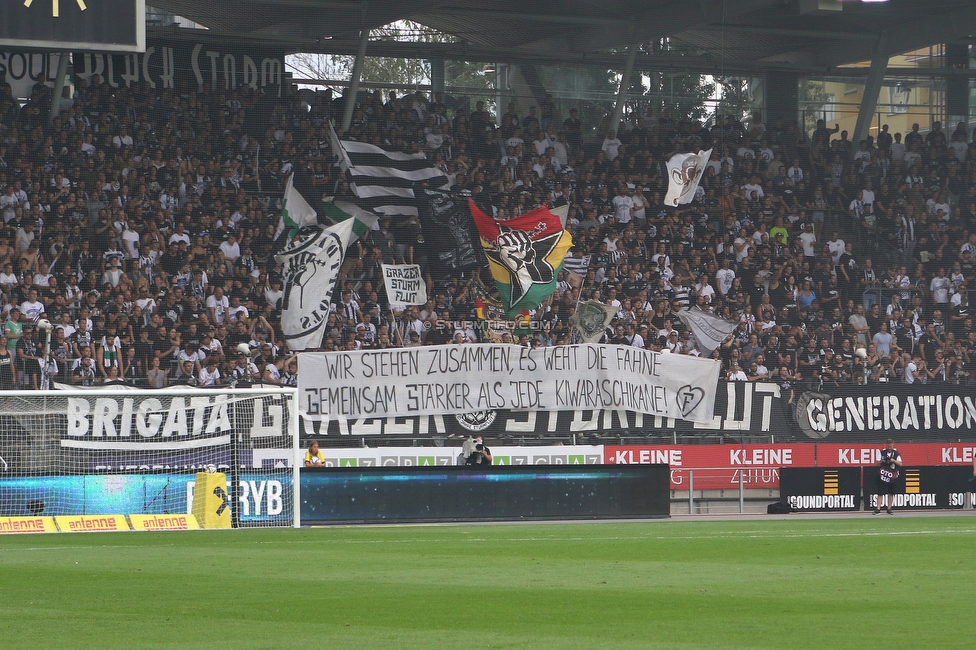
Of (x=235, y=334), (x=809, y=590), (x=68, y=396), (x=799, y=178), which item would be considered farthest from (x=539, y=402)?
(x=809, y=590)

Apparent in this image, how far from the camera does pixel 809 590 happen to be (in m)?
10.5

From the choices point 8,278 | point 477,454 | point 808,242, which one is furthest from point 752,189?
point 8,278

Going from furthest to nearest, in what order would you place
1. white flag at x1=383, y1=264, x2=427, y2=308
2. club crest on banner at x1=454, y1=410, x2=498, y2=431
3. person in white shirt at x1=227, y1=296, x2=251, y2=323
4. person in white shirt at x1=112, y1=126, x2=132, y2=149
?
white flag at x1=383, y1=264, x2=427, y2=308
person in white shirt at x1=112, y1=126, x2=132, y2=149
person in white shirt at x1=227, y1=296, x2=251, y2=323
club crest on banner at x1=454, y1=410, x2=498, y2=431

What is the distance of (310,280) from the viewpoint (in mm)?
27797

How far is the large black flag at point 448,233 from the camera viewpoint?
99.7 feet

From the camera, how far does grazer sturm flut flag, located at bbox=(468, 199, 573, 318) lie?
2952 cm

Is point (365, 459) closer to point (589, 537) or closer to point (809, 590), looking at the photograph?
point (589, 537)

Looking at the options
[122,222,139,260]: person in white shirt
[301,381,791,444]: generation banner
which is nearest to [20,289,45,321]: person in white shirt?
[122,222,139,260]: person in white shirt

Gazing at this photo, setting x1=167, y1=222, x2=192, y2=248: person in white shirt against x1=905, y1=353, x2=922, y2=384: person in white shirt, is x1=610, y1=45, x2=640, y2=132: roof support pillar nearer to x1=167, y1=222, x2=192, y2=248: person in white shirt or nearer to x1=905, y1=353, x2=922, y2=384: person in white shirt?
x1=905, y1=353, x2=922, y2=384: person in white shirt

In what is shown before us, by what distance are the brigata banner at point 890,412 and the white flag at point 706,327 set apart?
2.43m

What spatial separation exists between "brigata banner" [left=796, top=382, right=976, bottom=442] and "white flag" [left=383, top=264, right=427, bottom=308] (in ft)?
27.0

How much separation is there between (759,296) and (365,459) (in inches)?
425

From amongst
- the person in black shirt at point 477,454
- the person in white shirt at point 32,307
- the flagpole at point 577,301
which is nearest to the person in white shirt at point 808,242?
the flagpole at point 577,301

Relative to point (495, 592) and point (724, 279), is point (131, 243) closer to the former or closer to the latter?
point (724, 279)
